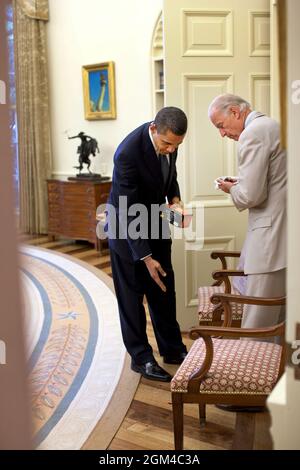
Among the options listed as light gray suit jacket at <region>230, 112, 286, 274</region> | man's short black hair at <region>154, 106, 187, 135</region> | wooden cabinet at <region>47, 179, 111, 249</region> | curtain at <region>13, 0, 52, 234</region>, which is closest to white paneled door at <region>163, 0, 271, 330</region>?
man's short black hair at <region>154, 106, 187, 135</region>

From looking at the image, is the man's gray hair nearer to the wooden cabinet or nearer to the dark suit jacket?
the dark suit jacket

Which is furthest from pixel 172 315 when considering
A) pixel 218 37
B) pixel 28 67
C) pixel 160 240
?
pixel 28 67

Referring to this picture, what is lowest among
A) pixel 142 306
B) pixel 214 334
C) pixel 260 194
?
pixel 142 306

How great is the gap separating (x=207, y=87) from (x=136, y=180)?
2.76 feet

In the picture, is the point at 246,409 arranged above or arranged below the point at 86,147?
below

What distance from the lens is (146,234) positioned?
8.67 ft

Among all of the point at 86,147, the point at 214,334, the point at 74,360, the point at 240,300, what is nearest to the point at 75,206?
the point at 86,147

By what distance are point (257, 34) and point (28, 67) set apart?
158 inches

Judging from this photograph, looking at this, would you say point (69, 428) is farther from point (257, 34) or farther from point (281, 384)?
point (257, 34)

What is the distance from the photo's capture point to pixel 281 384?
1.27m

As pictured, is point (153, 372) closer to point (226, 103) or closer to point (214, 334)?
point (214, 334)

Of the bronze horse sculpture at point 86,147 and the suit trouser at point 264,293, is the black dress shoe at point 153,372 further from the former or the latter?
the bronze horse sculpture at point 86,147

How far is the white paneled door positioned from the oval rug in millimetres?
620

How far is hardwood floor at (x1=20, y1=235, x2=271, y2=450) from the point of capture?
216cm
